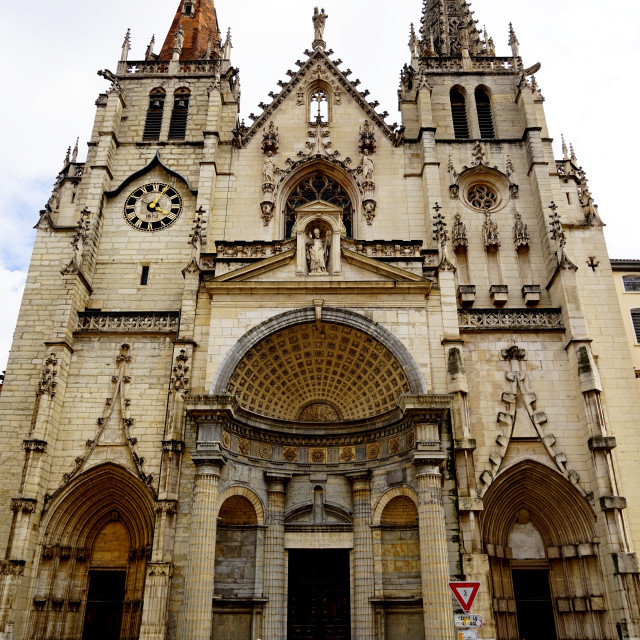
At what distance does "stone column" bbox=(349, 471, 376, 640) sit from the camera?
1569 centimetres

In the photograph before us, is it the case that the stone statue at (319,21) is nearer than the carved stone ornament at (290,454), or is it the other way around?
the carved stone ornament at (290,454)

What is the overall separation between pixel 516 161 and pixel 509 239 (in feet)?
11.1

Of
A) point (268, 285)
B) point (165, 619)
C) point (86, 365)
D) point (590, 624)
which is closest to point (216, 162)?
point (268, 285)

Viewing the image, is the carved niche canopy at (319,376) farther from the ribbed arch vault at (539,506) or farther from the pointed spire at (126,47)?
the pointed spire at (126,47)

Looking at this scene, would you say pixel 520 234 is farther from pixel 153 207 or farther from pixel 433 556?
pixel 153 207

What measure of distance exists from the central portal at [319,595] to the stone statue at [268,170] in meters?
12.5

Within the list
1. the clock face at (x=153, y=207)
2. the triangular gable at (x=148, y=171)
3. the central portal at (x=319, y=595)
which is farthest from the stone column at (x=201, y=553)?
the triangular gable at (x=148, y=171)

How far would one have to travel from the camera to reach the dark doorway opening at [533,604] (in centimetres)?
1595

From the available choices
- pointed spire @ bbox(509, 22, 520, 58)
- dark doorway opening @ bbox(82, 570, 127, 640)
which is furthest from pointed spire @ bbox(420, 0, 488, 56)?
dark doorway opening @ bbox(82, 570, 127, 640)

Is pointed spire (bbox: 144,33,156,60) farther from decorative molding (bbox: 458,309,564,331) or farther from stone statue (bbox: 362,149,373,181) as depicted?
decorative molding (bbox: 458,309,564,331)

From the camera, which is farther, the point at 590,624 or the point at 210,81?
the point at 210,81

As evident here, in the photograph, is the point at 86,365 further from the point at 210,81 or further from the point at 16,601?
the point at 210,81

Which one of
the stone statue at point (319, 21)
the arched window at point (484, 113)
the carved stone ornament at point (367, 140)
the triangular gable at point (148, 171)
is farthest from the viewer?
the stone statue at point (319, 21)

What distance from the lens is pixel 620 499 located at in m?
15.3
